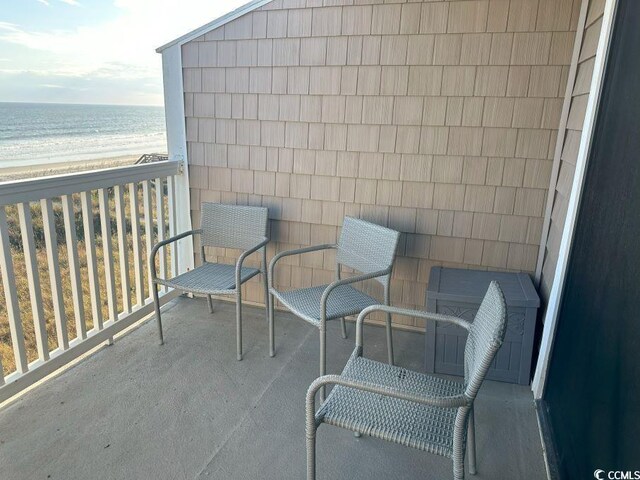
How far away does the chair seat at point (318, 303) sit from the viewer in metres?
2.18

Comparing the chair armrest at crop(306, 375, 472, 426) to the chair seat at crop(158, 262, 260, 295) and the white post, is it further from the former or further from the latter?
the white post

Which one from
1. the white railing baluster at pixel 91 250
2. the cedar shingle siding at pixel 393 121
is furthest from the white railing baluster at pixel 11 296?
the cedar shingle siding at pixel 393 121

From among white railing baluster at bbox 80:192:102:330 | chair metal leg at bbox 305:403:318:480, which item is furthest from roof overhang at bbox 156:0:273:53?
chair metal leg at bbox 305:403:318:480

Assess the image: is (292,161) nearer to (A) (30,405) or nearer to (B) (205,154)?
(B) (205,154)

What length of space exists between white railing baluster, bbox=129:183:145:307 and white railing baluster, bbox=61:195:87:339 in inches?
17.2

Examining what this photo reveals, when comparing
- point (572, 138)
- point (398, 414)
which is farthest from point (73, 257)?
point (572, 138)

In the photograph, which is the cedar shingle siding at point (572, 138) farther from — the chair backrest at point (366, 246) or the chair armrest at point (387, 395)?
the chair armrest at point (387, 395)

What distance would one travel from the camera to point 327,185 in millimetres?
2848

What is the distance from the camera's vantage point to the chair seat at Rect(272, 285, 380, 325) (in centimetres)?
218

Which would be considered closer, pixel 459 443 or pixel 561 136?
pixel 459 443

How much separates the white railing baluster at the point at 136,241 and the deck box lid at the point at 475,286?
1903 millimetres

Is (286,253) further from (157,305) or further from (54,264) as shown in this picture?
(54,264)

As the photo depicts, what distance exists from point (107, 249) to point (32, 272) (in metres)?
0.53

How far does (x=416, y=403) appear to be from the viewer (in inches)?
55.5
